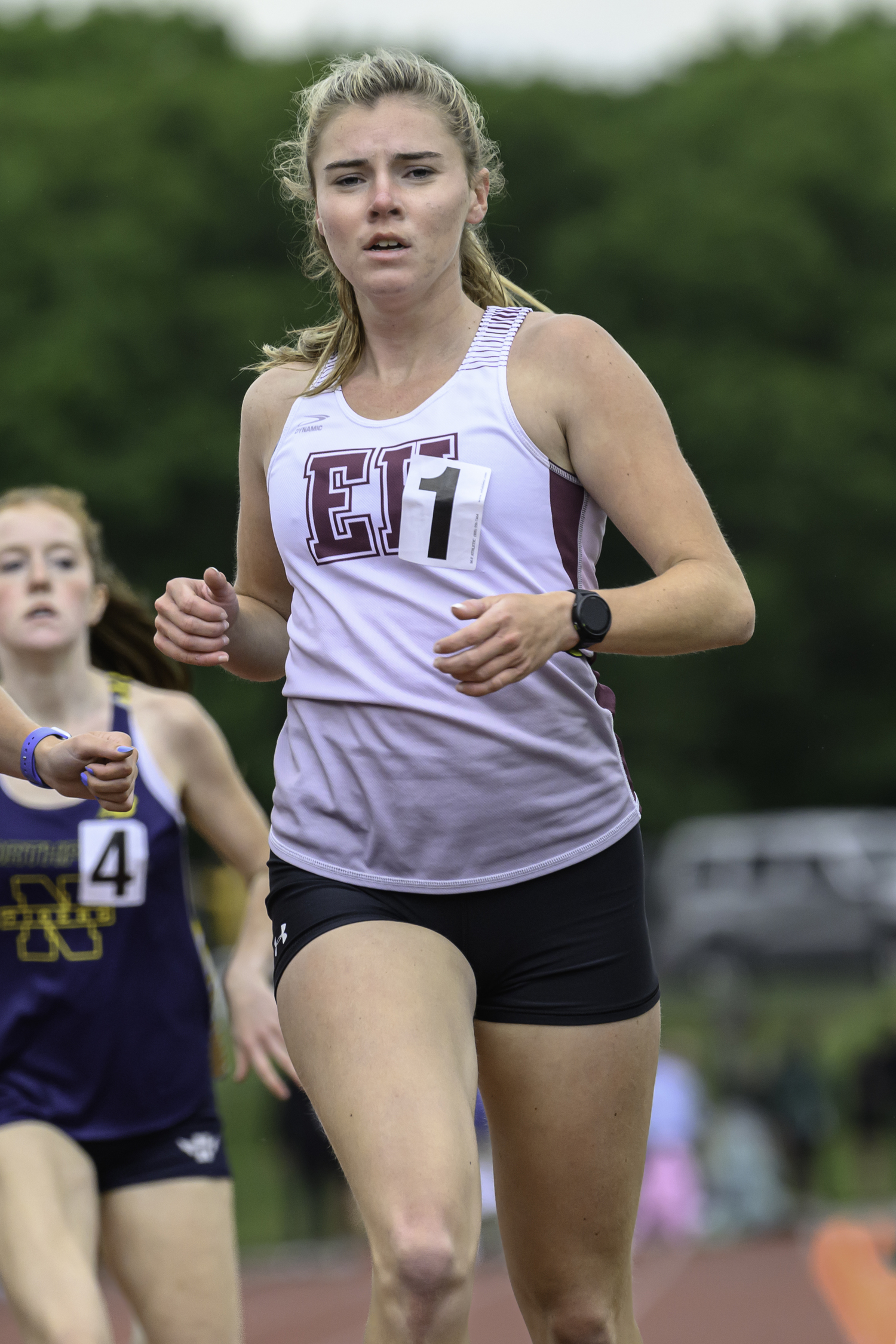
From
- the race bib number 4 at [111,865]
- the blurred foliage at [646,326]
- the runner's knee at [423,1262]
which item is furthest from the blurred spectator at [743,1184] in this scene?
the runner's knee at [423,1262]

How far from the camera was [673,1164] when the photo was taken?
48.9 feet

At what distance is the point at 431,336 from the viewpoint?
145 inches

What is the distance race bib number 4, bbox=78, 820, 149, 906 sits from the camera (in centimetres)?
467

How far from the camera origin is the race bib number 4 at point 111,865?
4.67 meters

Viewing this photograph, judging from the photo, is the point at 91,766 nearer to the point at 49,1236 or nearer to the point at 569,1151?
the point at 569,1151

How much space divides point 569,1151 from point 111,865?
Result: 1.56m

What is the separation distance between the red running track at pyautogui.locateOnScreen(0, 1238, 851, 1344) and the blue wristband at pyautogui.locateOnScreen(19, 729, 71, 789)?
800cm

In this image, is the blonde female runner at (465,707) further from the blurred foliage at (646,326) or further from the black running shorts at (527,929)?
the blurred foliage at (646,326)

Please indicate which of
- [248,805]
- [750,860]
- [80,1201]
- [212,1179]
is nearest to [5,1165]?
[80,1201]

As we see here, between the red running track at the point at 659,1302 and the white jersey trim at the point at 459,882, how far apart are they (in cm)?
816

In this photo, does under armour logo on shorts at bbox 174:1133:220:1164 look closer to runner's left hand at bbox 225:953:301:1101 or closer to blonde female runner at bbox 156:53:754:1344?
runner's left hand at bbox 225:953:301:1101

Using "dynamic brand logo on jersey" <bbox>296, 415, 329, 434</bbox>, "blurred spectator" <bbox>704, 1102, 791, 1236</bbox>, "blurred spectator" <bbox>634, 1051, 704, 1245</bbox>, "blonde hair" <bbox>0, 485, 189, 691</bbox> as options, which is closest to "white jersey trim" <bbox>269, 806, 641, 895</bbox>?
"dynamic brand logo on jersey" <bbox>296, 415, 329, 434</bbox>

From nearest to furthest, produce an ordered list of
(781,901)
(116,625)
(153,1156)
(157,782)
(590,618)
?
(590,618), (153,1156), (157,782), (116,625), (781,901)

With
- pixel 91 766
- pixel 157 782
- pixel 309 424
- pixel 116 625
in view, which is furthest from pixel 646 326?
pixel 91 766
